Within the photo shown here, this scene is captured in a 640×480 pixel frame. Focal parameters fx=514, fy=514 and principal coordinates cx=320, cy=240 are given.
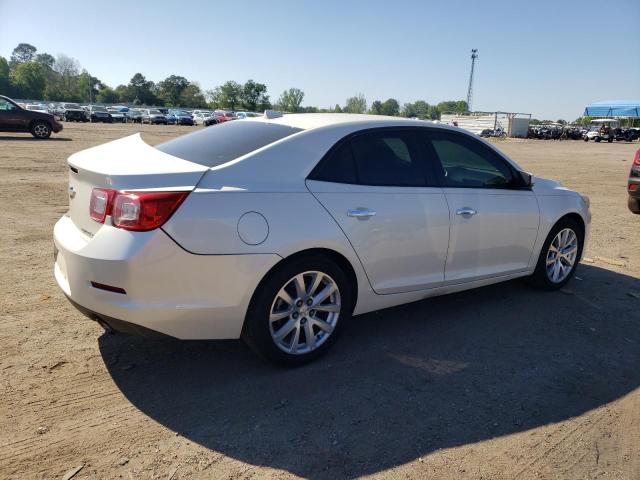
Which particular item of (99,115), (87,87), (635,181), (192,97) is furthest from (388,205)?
(87,87)

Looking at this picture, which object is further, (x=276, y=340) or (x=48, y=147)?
(x=48, y=147)

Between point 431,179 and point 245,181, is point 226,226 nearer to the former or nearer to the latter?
point 245,181

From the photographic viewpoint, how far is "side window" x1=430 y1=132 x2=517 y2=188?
13.8 ft

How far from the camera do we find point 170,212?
2.87m

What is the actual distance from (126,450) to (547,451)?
2.22 metres

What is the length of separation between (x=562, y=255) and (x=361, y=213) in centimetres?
277

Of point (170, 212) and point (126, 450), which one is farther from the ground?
point (170, 212)

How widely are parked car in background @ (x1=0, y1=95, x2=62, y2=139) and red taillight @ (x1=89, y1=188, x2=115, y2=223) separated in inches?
819

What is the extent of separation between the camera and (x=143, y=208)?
2.84 m

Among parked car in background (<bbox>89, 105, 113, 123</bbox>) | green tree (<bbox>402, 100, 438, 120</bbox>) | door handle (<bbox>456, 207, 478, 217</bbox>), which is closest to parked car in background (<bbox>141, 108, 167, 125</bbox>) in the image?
parked car in background (<bbox>89, 105, 113, 123</bbox>)

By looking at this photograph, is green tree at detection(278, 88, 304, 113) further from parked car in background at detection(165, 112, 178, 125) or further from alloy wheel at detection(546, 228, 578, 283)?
alloy wheel at detection(546, 228, 578, 283)

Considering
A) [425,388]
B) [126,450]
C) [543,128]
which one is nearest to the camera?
[126,450]

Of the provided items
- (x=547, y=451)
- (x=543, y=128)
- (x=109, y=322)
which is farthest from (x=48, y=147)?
(x=543, y=128)

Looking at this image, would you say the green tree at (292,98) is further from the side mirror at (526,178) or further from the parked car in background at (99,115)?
the side mirror at (526,178)
